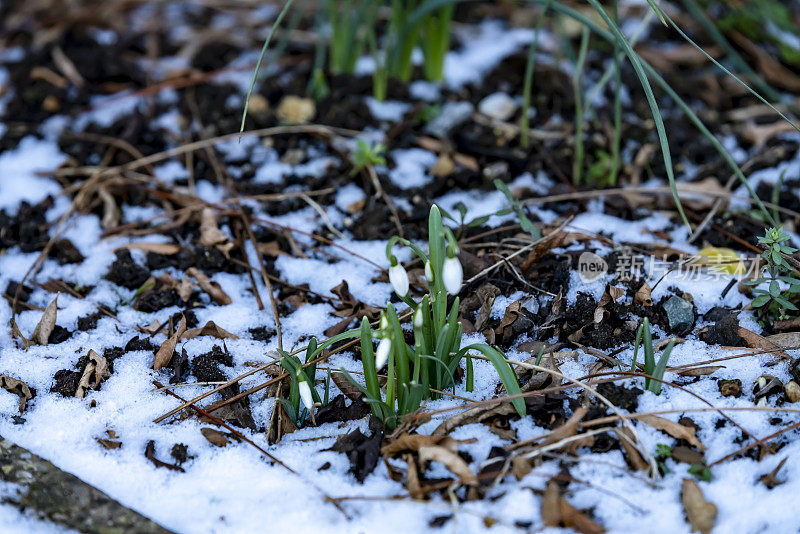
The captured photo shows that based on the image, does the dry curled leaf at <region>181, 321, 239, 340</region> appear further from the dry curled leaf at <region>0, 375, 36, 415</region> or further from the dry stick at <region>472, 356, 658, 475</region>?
the dry stick at <region>472, 356, 658, 475</region>

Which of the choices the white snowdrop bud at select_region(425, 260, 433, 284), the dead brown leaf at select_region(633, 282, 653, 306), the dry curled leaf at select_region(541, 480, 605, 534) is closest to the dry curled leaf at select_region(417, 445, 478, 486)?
the dry curled leaf at select_region(541, 480, 605, 534)

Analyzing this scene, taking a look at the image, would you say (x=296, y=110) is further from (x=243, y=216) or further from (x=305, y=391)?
(x=305, y=391)

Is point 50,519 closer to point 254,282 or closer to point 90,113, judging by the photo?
point 254,282

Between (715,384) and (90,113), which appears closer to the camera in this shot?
(715,384)

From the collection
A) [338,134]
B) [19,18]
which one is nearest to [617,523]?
[338,134]

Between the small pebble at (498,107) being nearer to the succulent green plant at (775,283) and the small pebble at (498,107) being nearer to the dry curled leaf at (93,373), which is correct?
the succulent green plant at (775,283)

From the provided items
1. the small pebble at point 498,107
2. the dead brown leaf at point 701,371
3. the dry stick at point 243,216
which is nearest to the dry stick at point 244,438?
the dry stick at point 243,216

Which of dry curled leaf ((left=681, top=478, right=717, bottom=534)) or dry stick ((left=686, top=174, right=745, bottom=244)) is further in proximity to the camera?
dry stick ((left=686, top=174, right=745, bottom=244))
